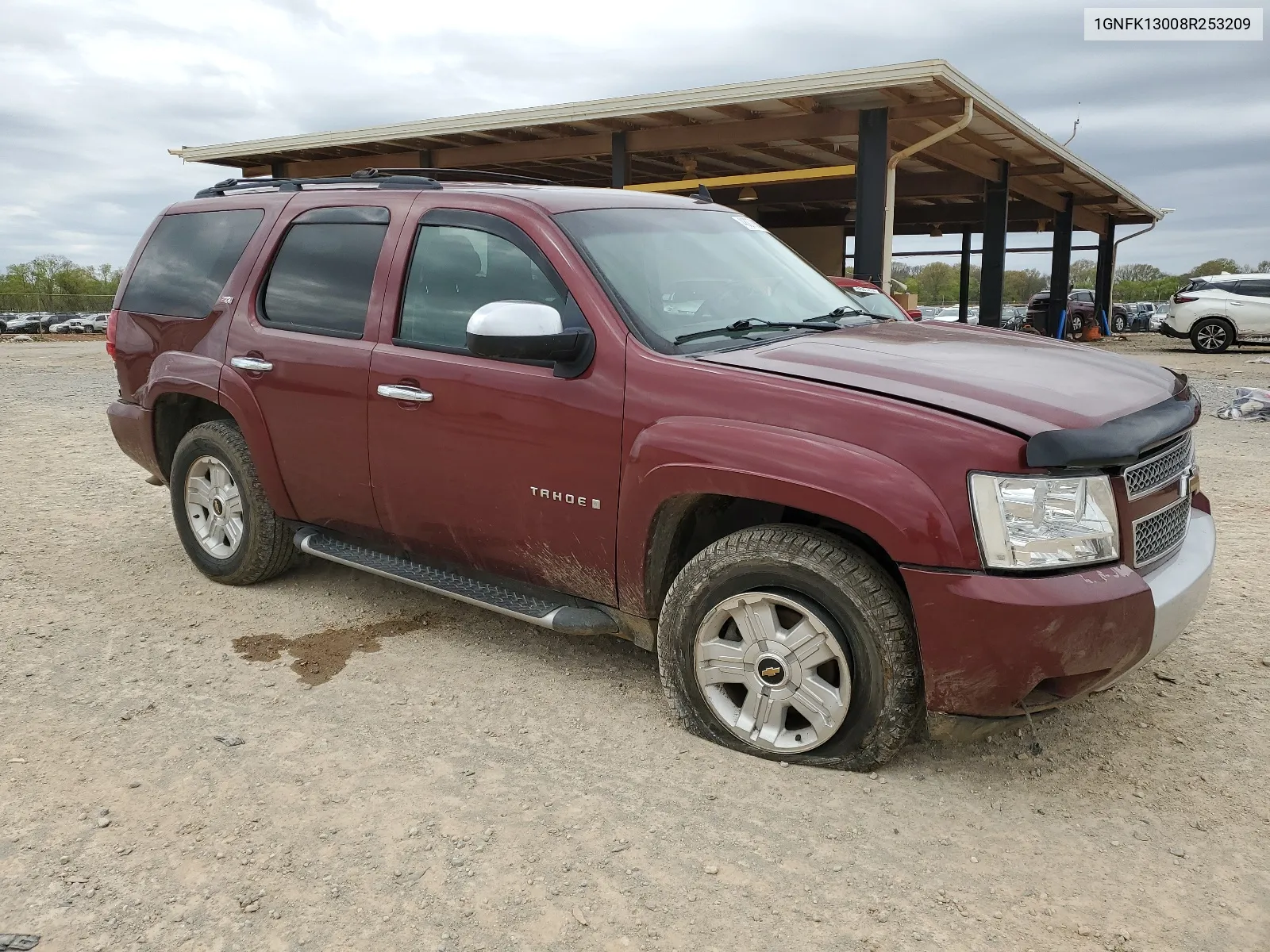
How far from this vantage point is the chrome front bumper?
9.70 feet

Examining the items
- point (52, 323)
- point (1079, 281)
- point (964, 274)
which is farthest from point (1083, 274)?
point (52, 323)

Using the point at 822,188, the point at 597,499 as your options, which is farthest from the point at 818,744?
the point at 822,188

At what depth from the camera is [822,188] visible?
22797mm

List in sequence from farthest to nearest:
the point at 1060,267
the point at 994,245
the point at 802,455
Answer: the point at 1060,267 < the point at 994,245 < the point at 802,455

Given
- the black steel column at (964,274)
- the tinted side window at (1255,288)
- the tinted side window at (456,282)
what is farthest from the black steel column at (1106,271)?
the tinted side window at (456,282)

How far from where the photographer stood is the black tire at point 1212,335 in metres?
22.1

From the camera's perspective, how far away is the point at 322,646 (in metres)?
4.36

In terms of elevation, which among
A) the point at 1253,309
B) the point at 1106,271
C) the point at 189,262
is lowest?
the point at 1253,309

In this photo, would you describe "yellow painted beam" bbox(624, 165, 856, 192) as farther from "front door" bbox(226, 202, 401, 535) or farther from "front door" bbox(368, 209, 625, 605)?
"front door" bbox(368, 209, 625, 605)

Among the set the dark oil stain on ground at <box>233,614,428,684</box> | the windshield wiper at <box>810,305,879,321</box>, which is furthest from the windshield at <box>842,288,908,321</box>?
the dark oil stain on ground at <box>233,614,428,684</box>

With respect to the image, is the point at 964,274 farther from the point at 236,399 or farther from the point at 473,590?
the point at 473,590

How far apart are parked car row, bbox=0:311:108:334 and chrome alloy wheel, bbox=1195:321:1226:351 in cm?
4054

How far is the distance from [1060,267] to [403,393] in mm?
25852

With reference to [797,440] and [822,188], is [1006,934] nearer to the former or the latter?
[797,440]
